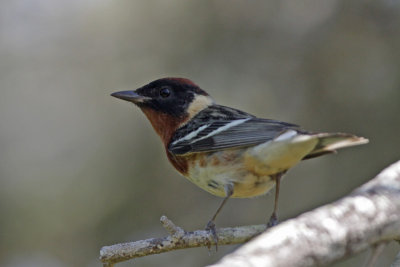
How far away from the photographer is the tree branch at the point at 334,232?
2.70 metres

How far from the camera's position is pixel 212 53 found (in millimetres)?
9039

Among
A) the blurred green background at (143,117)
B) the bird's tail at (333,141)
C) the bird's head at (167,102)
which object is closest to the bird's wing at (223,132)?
the bird's head at (167,102)

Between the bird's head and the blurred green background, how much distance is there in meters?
2.65

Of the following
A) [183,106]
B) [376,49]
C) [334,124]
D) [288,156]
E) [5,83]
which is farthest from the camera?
[5,83]

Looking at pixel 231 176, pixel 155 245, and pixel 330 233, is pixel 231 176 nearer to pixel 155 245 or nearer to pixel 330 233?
pixel 155 245

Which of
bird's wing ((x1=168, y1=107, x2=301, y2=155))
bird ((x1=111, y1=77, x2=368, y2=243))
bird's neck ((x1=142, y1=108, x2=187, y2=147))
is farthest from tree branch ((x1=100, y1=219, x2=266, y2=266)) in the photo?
bird's neck ((x1=142, y1=108, x2=187, y2=147))

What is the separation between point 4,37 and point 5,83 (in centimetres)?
80

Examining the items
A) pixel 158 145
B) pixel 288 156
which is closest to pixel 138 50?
pixel 158 145

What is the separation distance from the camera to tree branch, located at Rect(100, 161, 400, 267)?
2.70m

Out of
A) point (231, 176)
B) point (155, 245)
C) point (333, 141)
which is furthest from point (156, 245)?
point (333, 141)

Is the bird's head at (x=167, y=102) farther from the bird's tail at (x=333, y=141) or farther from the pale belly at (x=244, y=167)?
the bird's tail at (x=333, y=141)

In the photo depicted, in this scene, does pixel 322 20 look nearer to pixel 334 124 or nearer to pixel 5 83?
pixel 334 124

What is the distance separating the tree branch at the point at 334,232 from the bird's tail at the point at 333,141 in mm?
338

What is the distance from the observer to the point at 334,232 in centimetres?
290
